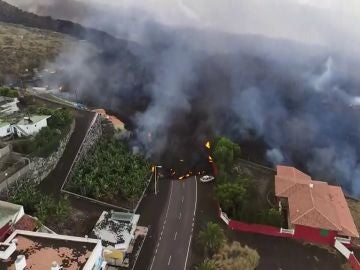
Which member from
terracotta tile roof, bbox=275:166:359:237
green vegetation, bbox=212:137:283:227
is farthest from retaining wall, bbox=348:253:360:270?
green vegetation, bbox=212:137:283:227

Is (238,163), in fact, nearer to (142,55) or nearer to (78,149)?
(78,149)

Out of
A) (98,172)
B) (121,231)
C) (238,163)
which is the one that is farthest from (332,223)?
(98,172)

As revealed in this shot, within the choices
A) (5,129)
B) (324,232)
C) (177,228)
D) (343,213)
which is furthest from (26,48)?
(324,232)

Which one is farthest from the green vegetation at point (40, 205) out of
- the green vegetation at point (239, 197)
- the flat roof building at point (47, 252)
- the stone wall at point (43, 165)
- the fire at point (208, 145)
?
the fire at point (208, 145)

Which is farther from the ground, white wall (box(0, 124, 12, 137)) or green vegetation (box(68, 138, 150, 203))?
white wall (box(0, 124, 12, 137))

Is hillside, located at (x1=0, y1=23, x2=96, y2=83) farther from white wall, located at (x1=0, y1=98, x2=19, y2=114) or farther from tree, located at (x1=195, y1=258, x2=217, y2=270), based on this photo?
tree, located at (x1=195, y1=258, x2=217, y2=270)

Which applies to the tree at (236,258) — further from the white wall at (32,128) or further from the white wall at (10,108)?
the white wall at (10,108)
